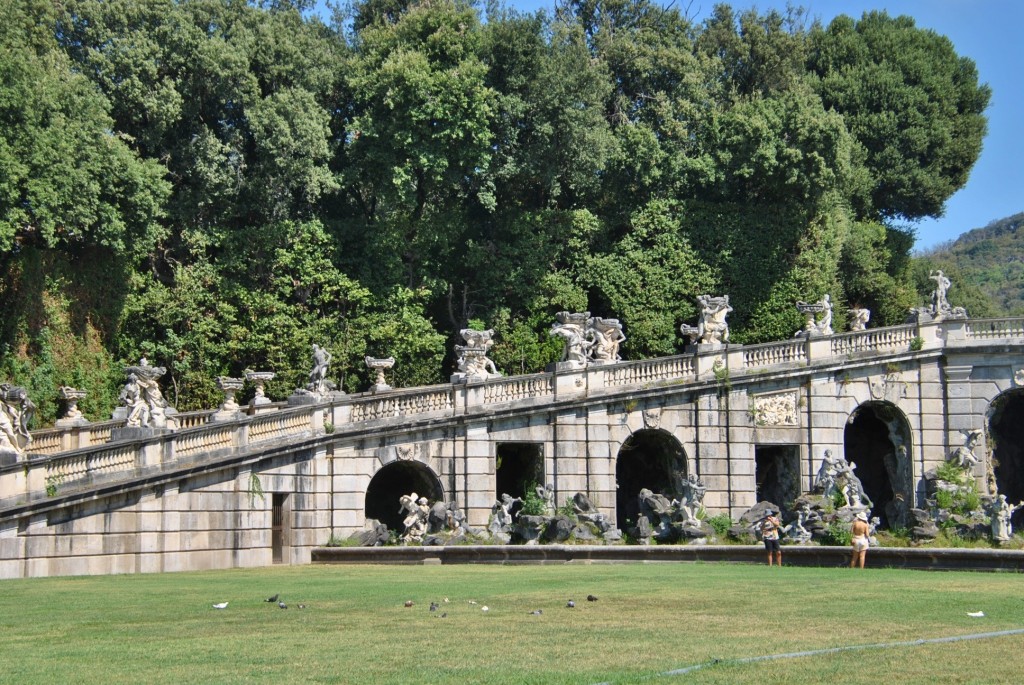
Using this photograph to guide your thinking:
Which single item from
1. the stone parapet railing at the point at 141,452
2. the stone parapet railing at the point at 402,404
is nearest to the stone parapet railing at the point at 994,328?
the stone parapet railing at the point at 402,404

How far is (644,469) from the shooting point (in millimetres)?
46156

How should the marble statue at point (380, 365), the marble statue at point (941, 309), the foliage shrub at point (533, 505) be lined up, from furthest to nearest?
1. the marble statue at point (941, 309)
2. the marble statue at point (380, 365)
3. the foliage shrub at point (533, 505)

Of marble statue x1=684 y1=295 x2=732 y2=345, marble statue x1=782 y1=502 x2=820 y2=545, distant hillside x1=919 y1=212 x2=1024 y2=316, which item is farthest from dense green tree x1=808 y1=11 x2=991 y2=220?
distant hillside x1=919 y1=212 x2=1024 y2=316

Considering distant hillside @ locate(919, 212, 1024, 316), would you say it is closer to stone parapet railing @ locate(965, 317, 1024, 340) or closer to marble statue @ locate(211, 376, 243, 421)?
stone parapet railing @ locate(965, 317, 1024, 340)

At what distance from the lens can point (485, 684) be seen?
15.2m

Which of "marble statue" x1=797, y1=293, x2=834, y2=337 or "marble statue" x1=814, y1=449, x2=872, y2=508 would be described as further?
"marble statue" x1=797, y1=293, x2=834, y2=337

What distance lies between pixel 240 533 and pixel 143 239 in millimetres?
12705

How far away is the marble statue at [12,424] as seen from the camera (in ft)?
108

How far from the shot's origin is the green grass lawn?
52.0 ft

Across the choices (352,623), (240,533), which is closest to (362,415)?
(240,533)

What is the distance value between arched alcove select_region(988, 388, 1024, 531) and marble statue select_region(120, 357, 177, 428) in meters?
25.3

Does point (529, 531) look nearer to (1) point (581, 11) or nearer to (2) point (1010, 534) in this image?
(2) point (1010, 534)

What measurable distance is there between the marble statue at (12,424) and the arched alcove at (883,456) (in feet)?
76.4

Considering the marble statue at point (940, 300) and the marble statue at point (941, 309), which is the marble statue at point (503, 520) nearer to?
the marble statue at point (941, 309)
